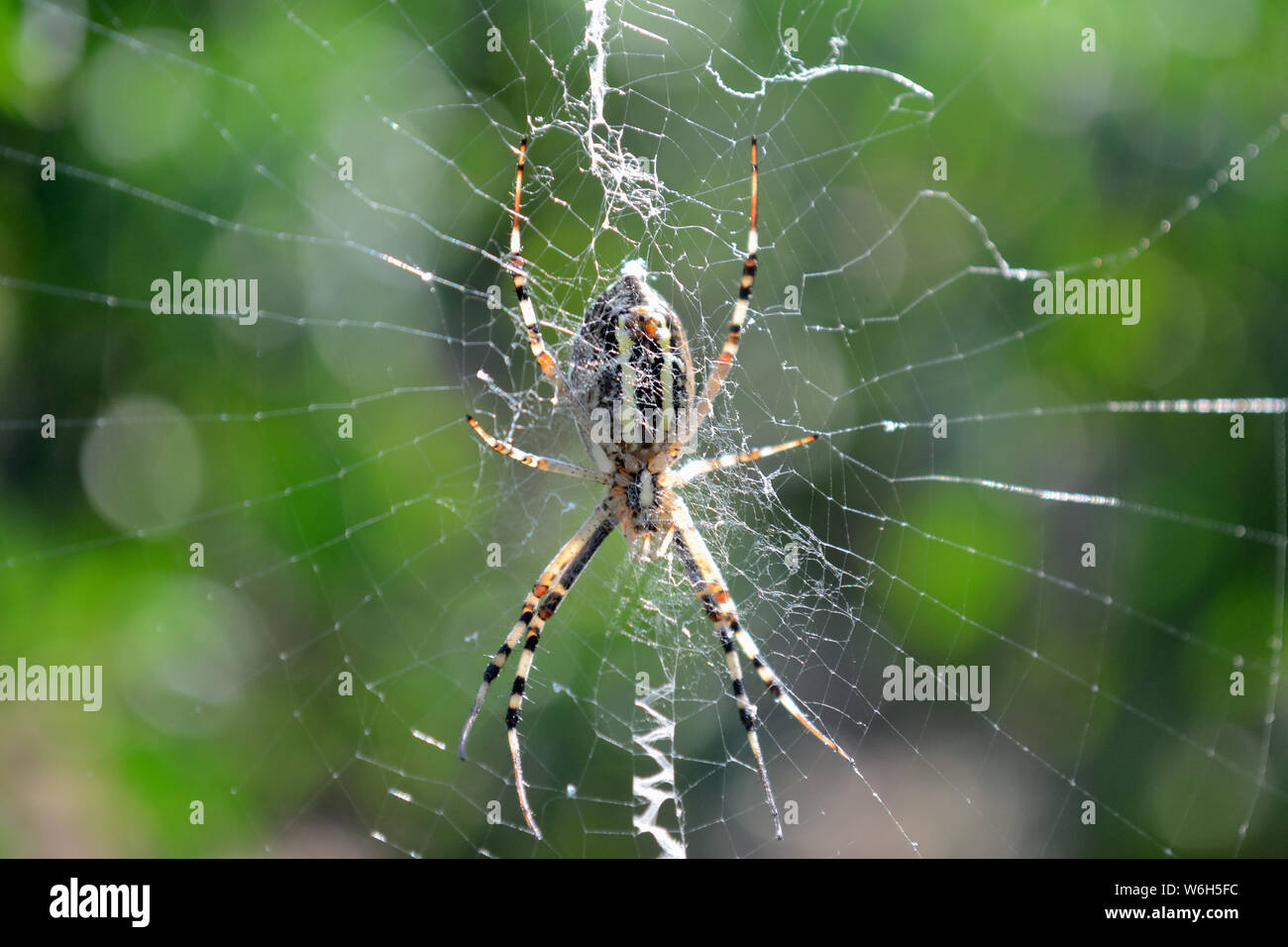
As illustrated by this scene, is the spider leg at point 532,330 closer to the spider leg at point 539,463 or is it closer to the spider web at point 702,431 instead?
the spider leg at point 539,463

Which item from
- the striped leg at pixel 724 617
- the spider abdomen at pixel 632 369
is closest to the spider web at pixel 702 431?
the striped leg at pixel 724 617

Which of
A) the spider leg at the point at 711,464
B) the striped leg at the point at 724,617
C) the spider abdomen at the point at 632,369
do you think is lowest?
the striped leg at the point at 724,617

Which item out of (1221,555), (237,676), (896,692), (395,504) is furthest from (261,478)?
(1221,555)

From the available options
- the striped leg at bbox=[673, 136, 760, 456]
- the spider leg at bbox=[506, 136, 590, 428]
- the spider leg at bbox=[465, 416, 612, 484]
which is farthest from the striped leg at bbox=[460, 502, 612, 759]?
the striped leg at bbox=[673, 136, 760, 456]

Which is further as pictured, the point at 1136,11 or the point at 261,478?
the point at 1136,11

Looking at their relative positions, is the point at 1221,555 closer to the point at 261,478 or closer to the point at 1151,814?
the point at 1151,814

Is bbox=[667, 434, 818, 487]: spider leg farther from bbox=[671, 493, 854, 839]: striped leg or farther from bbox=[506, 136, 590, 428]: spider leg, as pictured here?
bbox=[506, 136, 590, 428]: spider leg
